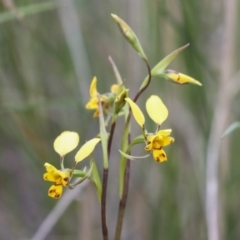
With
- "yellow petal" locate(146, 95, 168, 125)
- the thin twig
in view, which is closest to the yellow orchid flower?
"yellow petal" locate(146, 95, 168, 125)

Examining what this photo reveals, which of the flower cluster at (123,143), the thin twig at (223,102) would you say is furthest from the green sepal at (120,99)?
the thin twig at (223,102)

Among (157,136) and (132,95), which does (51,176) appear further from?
(132,95)

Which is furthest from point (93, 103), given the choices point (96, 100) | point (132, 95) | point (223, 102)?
point (132, 95)

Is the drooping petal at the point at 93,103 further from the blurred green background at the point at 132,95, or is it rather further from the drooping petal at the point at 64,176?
the blurred green background at the point at 132,95

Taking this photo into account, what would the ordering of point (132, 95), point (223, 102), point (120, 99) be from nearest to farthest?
point (120, 99), point (223, 102), point (132, 95)

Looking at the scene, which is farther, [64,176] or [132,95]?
[132,95]

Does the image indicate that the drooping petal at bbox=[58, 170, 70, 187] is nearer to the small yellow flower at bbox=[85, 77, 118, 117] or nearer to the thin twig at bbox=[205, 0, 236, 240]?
the small yellow flower at bbox=[85, 77, 118, 117]
